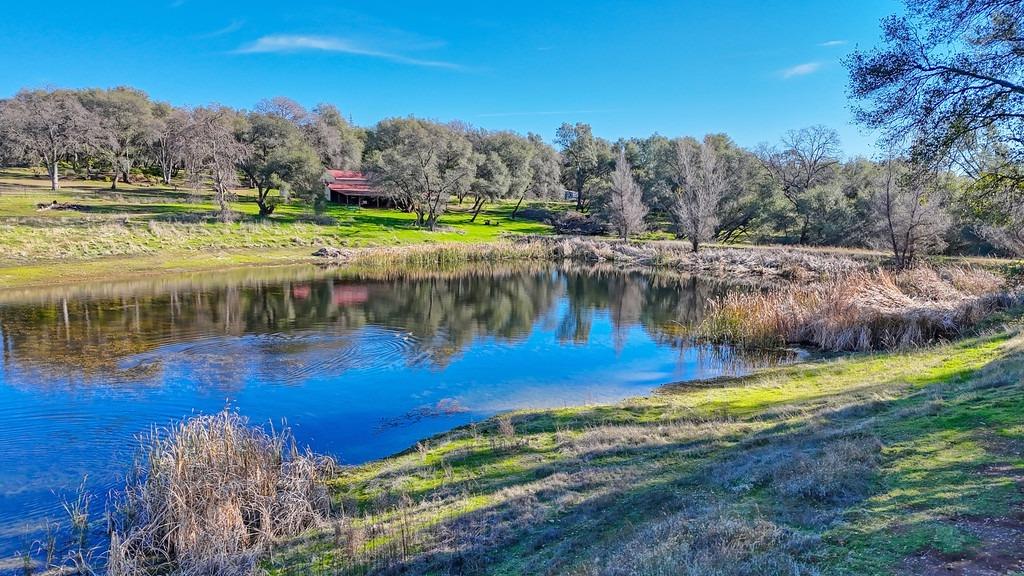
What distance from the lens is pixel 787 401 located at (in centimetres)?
1193

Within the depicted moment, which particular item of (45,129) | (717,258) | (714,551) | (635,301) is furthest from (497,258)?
(45,129)

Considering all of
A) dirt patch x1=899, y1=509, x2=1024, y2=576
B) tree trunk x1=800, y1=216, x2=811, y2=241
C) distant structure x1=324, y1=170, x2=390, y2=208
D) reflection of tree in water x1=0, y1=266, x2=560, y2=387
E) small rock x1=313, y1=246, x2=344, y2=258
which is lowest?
reflection of tree in water x1=0, y1=266, x2=560, y2=387

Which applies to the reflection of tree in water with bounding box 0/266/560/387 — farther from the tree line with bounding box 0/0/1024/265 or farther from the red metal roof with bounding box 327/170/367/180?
the red metal roof with bounding box 327/170/367/180

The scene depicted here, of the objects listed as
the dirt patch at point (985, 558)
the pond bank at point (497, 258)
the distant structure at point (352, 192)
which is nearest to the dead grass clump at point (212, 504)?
the dirt patch at point (985, 558)

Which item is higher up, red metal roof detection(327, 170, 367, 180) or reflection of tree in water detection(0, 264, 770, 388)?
red metal roof detection(327, 170, 367, 180)

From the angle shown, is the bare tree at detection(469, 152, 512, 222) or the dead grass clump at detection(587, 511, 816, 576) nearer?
the dead grass clump at detection(587, 511, 816, 576)

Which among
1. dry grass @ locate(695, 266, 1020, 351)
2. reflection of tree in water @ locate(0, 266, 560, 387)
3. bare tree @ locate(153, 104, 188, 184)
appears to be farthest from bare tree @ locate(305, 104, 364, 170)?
dry grass @ locate(695, 266, 1020, 351)

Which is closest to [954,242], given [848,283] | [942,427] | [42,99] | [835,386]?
[848,283]

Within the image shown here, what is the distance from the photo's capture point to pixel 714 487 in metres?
7.15

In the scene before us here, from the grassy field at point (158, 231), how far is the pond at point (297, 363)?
6.40 metres

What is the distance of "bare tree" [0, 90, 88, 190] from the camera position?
60.2 m

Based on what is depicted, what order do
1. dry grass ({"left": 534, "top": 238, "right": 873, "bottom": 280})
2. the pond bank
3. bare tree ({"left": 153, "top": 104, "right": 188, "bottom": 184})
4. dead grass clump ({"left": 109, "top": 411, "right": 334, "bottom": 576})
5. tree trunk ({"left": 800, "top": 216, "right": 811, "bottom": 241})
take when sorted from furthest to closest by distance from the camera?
1. bare tree ({"left": 153, "top": 104, "right": 188, "bottom": 184})
2. tree trunk ({"left": 800, "top": 216, "right": 811, "bottom": 241})
3. dry grass ({"left": 534, "top": 238, "right": 873, "bottom": 280})
4. the pond bank
5. dead grass clump ({"left": 109, "top": 411, "right": 334, "bottom": 576})

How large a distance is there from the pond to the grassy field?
6397 millimetres

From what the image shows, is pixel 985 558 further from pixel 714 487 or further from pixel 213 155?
pixel 213 155
